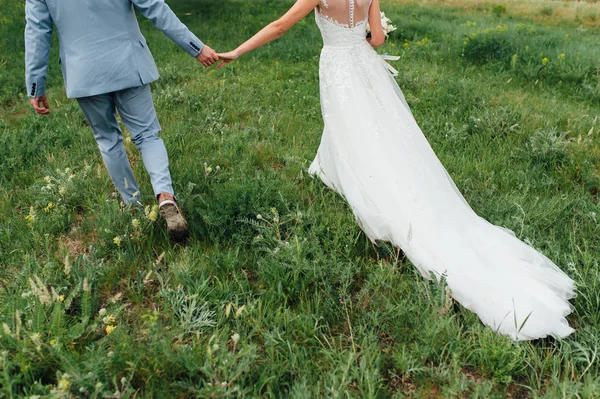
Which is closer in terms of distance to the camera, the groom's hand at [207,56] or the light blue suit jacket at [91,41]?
the light blue suit jacket at [91,41]

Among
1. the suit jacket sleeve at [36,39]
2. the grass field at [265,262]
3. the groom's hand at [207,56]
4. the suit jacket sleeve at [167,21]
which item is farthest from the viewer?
the groom's hand at [207,56]

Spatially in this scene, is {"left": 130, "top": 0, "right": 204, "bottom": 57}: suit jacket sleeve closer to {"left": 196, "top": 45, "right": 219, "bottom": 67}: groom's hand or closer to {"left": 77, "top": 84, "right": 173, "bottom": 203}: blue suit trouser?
{"left": 196, "top": 45, "right": 219, "bottom": 67}: groom's hand

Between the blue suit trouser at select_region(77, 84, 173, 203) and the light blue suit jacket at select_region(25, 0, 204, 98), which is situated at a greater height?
the light blue suit jacket at select_region(25, 0, 204, 98)

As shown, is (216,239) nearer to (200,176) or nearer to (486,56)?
(200,176)

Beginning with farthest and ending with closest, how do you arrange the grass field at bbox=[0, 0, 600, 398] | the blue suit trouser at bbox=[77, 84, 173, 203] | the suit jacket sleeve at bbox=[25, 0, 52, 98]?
the blue suit trouser at bbox=[77, 84, 173, 203]
the suit jacket sleeve at bbox=[25, 0, 52, 98]
the grass field at bbox=[0, 0, 600, 398]

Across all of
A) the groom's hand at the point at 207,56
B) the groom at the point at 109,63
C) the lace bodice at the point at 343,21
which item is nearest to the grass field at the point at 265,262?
the groom at the point at 109,63

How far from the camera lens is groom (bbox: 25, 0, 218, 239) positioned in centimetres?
360

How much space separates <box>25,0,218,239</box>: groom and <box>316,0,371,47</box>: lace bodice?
105 cm

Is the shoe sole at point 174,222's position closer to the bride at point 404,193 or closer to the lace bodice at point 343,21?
the bride at point 404,193

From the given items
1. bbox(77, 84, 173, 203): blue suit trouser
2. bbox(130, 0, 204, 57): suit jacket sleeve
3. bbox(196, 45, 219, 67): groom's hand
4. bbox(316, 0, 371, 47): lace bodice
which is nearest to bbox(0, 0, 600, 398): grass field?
bbox(77, 84, 173, 203): blue suit trouser

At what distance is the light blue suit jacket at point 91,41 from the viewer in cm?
357

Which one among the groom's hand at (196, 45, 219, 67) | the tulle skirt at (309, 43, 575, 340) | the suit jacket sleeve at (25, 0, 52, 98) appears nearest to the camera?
the tulle skirt at (309, 43, 575, 340)

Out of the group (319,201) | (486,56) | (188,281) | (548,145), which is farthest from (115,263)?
(486,56)

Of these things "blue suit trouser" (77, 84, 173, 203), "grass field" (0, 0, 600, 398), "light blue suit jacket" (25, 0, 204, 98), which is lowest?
"grass field" (0, 0, 600, 398)
